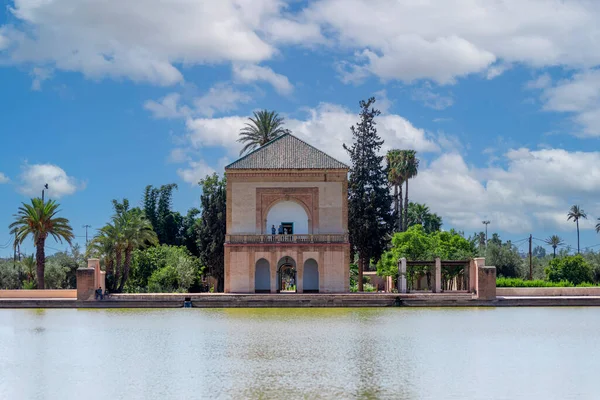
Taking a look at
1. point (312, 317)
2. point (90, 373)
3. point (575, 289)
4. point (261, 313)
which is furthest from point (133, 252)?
point (90, 373)

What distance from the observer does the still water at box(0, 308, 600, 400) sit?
14484mm

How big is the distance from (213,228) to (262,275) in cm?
767

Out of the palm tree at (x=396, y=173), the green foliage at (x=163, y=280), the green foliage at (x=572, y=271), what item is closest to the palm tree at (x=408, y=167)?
the palm tree at (x=396, y=173)

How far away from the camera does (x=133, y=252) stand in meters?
43.0

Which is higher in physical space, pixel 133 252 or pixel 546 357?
pixel 133 252

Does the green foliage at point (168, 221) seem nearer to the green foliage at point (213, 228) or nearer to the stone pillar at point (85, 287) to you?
the green foliage at point (213, 228)

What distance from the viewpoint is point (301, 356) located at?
1855 cm

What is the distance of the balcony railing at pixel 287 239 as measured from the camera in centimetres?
3997

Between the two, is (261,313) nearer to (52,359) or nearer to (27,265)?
(52,359)

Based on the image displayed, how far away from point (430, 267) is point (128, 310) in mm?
16913

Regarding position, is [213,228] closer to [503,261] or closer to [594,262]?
[503,261]

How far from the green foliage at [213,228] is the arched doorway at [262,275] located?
619 centimetres

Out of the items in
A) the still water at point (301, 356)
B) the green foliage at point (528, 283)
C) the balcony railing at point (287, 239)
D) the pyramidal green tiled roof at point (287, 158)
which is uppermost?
the pyramidal green tiled roof at point (287, 158)

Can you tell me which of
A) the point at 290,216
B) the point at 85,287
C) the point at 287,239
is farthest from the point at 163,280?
the point at 290,216
